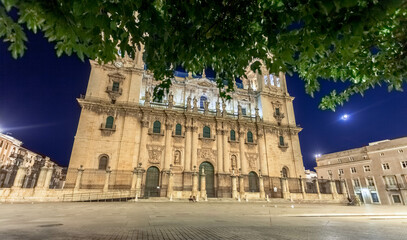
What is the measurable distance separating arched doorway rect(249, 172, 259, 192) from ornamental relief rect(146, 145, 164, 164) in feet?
39.5

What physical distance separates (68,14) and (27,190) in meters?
20.3

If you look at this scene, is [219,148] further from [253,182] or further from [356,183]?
[356,183]

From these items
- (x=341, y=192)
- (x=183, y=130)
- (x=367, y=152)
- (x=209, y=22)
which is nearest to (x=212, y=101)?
(x=183, y=130)

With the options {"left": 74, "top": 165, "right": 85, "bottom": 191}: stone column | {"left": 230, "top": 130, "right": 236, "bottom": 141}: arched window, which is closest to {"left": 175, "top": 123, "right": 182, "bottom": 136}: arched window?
{"left": 230, "top": 130, "right": 236, "bottom": 141}: arched window

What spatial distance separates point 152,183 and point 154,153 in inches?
135

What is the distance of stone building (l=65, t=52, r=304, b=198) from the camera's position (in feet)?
72.5

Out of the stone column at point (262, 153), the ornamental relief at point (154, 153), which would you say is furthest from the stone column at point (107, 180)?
the stone column at point (262, 153)

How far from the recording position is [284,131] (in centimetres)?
3095

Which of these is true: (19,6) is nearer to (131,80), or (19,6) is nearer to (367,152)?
(131,80)

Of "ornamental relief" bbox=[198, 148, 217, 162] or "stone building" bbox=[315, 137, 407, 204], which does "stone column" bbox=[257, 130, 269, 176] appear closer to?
"ornamental relief" bbox=[198, 148, 217, 162]

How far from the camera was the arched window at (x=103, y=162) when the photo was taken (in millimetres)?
22188

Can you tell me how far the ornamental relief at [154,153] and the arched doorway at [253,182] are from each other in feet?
39.5

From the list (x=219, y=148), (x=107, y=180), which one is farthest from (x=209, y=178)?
(x=107, y=180)

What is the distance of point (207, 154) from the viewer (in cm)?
2645
